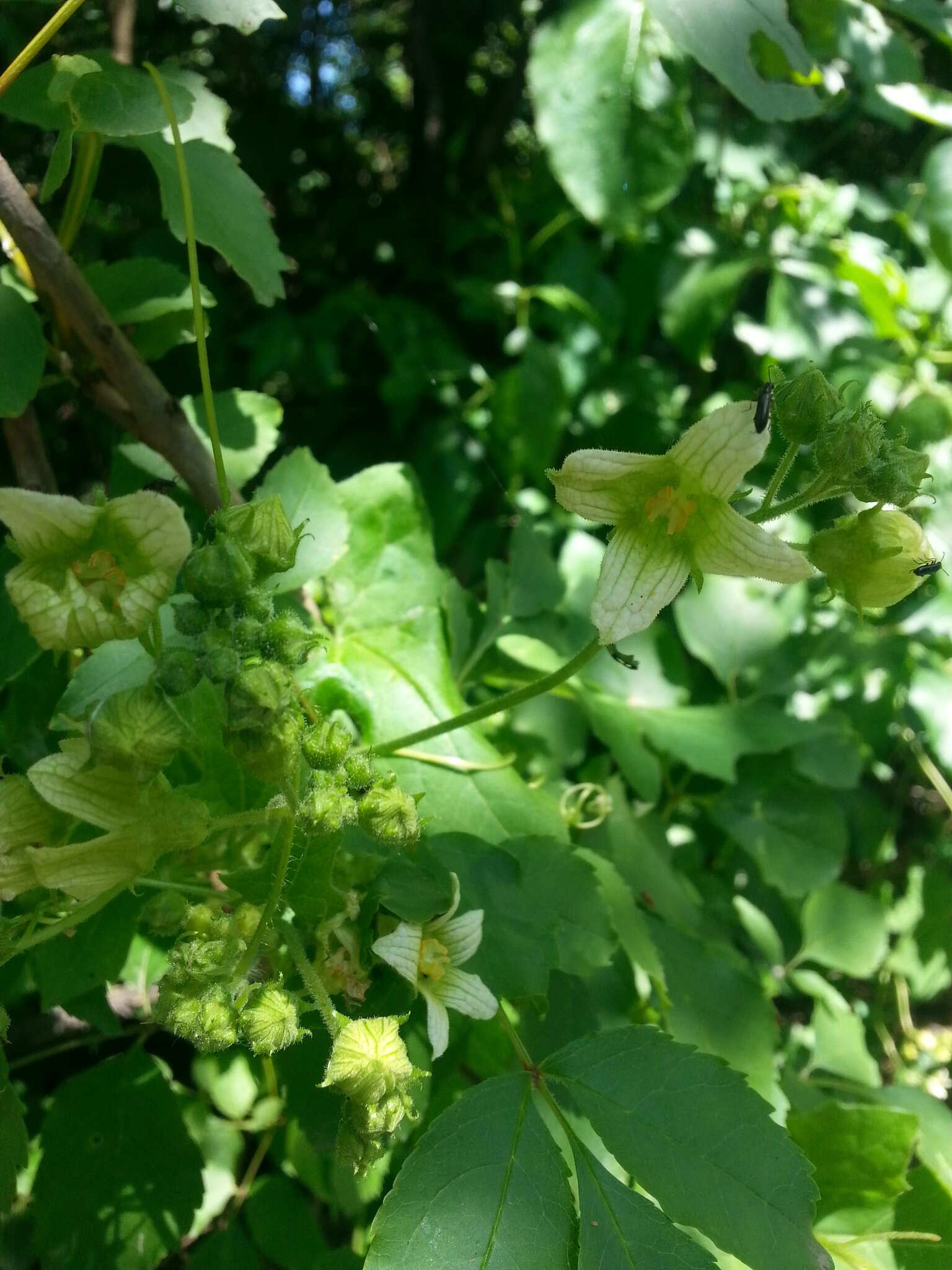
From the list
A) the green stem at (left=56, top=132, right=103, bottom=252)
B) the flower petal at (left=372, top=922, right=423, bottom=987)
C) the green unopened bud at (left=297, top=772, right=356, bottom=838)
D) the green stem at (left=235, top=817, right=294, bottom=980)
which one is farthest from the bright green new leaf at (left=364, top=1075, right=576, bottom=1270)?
the green stem at (left=56, top=132, right=103, bottom=252)

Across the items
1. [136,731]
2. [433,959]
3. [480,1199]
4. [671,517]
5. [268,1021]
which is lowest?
[480,1199]

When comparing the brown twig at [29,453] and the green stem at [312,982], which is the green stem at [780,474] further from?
the brown twig at [29,453]

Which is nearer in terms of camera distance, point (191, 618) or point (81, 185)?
point (191, 618)

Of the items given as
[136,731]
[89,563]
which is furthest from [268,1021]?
[89,563]

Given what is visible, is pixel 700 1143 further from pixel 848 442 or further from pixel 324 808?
pixel 848 442

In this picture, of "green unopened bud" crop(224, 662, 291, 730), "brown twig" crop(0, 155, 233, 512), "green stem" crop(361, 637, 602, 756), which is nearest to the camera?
"green unopened bud" crop(224, 662, 291, 730)

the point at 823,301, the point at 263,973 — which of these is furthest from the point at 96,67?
the point at 823,301

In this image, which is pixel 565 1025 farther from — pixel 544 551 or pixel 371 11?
pixel 371 11

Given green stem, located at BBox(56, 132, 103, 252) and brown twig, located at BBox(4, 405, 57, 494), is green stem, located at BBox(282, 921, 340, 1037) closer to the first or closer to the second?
brown twig, located at BBox(4, 405, 57, 494)
